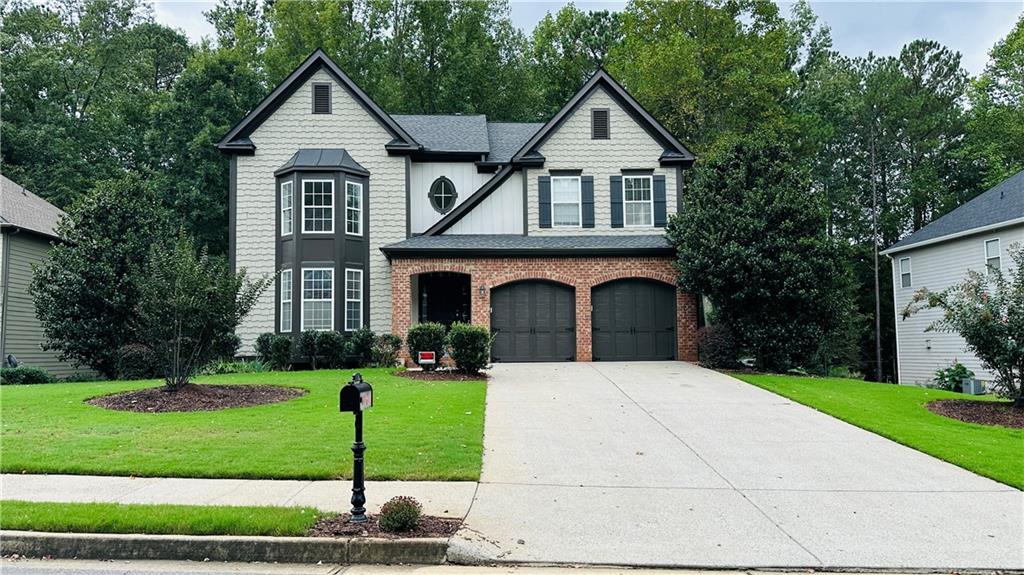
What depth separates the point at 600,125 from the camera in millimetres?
21625

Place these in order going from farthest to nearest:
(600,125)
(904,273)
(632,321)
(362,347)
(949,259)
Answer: (904,273) → (949,259) → (600,125) → (632,321) → (362,347)

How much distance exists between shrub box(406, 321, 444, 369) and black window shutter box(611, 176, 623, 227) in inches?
308

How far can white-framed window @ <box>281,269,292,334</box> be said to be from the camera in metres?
20.3

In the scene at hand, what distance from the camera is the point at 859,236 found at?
37.6m

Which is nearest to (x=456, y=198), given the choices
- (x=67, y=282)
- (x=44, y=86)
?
(x=67, y=282)

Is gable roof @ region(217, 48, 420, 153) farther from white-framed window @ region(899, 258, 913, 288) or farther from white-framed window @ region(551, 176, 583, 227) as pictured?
white-framed window @ region(899, 258, 913, 288)

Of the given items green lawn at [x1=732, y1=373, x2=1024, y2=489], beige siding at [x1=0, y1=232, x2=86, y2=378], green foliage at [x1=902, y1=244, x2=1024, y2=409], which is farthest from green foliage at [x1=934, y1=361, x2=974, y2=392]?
beige siding at [x1=0, y1=232, x2=86, y2=378]

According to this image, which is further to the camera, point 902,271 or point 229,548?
point 902,271

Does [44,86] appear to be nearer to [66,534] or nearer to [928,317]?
[66,534]

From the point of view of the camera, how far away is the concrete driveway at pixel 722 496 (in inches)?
214

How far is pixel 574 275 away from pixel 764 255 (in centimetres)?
538

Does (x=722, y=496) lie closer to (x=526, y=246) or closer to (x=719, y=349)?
(x=719, y=349)

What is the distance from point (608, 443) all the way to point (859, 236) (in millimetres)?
33910

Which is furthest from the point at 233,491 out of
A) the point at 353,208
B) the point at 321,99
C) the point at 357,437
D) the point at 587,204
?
the point at 321,99
